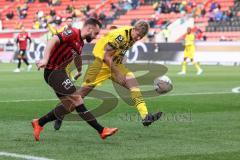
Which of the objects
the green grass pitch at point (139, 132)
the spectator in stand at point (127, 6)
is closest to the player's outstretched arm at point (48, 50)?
the green grass pitch at point (139, 132)

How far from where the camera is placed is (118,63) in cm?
1177

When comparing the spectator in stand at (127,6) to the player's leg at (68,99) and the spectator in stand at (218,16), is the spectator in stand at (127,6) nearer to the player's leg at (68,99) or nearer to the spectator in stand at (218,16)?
the spectator in stand at (218,16)

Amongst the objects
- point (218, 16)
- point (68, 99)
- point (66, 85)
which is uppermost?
point (66, 85)

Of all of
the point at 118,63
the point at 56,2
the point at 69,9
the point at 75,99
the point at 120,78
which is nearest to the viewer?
the point at 75,99

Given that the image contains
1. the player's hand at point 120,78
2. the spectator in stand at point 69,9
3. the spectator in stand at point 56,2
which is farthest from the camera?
the spectator in stand at point 56,2

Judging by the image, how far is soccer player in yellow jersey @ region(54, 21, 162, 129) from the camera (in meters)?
11.1

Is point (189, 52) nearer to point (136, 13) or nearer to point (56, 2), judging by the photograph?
point (136, 13)

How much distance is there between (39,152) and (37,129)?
4.46 feet

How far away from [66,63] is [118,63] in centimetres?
181

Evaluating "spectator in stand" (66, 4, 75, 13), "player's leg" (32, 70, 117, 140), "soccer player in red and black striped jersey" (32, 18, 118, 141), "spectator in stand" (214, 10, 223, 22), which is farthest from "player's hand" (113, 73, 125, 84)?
"spectator in stand" (66, 4, 75, 13)

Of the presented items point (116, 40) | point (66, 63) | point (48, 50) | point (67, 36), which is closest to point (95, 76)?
point (116, 40)

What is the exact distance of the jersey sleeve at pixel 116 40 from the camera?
11.3 m

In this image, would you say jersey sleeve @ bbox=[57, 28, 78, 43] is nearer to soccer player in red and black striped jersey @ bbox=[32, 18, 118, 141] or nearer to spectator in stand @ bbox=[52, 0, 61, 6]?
soccer player in red and black striped jersey @ bbox=[32, 18, 118, 141]

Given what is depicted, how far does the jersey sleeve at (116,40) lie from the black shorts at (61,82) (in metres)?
1.54
